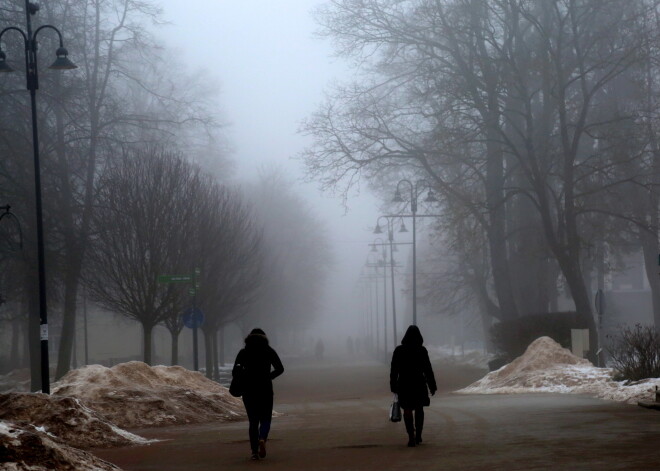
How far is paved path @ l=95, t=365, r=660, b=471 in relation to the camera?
1272cm

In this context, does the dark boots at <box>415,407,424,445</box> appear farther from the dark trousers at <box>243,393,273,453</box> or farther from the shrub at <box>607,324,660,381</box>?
the shrub at <box>607,324,660,381</box>

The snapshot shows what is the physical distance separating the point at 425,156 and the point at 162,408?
21104 mm

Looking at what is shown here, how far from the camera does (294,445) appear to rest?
16406 millimetres

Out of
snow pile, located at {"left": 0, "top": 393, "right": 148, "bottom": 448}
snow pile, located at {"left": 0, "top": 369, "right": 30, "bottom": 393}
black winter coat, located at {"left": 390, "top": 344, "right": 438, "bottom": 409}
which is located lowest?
snow pile, located at {"left": 0, "top": 369, "right": 30, "bottom": 393}

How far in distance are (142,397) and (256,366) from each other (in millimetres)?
9805

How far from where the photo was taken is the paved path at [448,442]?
1272 cm

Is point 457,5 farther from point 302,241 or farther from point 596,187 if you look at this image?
point 302,241

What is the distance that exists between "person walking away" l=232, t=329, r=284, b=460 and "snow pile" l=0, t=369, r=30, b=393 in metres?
30.9

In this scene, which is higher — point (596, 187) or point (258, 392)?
point (596, 187)

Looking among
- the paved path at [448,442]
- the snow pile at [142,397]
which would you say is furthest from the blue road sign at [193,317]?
the paved path at [448,442]

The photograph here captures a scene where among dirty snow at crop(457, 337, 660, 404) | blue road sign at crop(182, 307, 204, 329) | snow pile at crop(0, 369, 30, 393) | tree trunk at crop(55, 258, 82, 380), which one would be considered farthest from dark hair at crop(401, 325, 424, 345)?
snow pile at crop(0, 369, 30, 393)

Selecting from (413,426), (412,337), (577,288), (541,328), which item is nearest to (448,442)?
(413,426)

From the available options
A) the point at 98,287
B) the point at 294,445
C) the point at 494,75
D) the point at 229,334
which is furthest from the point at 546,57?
the point at 229,334

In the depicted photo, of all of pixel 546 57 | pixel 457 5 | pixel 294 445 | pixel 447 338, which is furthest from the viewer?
pixel 447 338
